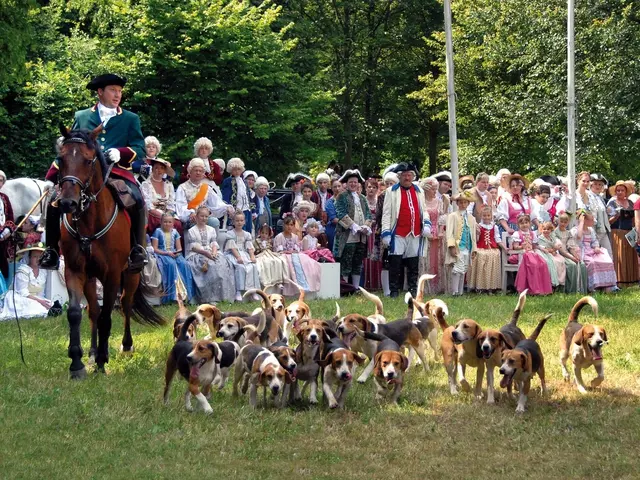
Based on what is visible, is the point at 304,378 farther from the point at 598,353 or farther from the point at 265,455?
the point at 598,353

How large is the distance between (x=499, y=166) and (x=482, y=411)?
29.1 metres

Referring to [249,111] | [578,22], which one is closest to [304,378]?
[249,111]

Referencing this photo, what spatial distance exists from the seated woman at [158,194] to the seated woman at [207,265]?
0.29 meters

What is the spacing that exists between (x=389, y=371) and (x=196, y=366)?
1543 mm

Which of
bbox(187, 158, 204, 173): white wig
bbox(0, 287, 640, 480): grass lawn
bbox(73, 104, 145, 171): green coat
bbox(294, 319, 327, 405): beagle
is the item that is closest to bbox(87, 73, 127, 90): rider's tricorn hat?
bbox(73, 104, 145, 171): green coat

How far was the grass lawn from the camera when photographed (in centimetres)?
673

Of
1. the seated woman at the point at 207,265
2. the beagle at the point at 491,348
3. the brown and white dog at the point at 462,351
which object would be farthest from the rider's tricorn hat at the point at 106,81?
the seated woman at the point at 207,265

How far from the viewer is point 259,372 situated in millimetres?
8383

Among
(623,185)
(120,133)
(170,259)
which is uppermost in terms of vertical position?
(623,185)

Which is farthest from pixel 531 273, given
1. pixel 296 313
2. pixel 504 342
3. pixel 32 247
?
pixel 504 342

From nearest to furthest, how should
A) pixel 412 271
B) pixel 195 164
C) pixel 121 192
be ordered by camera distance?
pixel 121 192 → pixel 195 164 → pixel 412 271

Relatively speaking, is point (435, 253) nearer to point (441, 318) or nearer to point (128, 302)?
point (128, 302)

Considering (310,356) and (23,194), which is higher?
Result: (23,194)

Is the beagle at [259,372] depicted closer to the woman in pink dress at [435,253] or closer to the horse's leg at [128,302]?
the horse's leg at [128,302]
